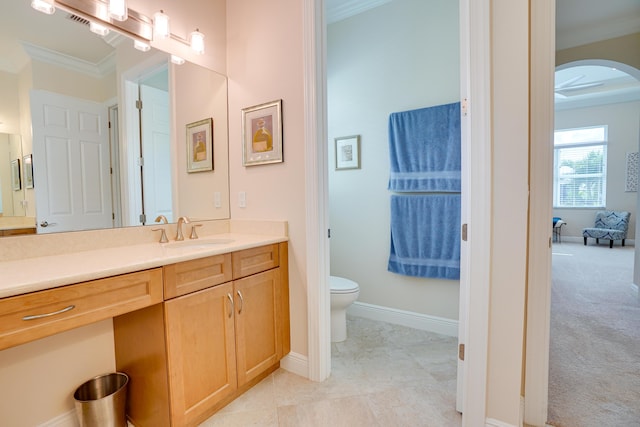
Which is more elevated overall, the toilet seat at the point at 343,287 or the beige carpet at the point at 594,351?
the toilet seat at the point at 343,287

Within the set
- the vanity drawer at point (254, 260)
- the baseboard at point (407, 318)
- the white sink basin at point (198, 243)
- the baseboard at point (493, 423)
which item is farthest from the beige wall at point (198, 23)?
the baseboard at point (493, 423)

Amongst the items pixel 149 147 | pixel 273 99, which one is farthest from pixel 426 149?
pixel 149 147

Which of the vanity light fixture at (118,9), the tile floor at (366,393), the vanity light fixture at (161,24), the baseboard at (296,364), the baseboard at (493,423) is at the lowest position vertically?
the tile floor at (366,393)

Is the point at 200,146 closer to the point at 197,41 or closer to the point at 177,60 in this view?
the point at 177,60

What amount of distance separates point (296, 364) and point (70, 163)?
173 centimetres

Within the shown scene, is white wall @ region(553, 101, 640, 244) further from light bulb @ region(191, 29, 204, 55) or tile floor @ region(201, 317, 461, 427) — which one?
light bulb @ region(191, 29, 204, 55)

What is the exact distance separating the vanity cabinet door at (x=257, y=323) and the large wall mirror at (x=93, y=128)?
70 cm

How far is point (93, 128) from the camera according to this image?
5.17 ft

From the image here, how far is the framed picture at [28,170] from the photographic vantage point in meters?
1.36

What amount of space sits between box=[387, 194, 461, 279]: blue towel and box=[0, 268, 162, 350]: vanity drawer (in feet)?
6.42

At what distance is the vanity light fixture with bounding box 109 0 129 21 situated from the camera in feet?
5.00

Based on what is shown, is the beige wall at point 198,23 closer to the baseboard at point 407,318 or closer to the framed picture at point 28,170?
the framed picture at point 28,170

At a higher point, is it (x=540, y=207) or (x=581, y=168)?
(x=581, y=168)

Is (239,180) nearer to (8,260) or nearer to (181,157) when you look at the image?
(181,157)
